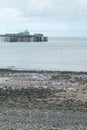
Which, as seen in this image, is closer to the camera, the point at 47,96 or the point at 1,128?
the point at 1,128

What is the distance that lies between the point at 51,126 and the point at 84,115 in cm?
283

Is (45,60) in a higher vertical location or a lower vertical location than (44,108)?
lower

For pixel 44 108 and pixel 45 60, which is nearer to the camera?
pixel 44 108

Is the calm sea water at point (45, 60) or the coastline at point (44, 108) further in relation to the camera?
the calm sea water at point (45, 60)

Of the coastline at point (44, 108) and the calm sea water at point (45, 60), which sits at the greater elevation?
the coastline at point (44, 108)

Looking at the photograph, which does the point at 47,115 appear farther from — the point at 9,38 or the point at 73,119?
the point at 9,38

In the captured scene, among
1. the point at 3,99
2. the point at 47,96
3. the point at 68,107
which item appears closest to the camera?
the point at 68,107

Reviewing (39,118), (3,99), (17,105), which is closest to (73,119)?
(39,118)

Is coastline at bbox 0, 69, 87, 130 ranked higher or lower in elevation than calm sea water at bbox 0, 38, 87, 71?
higher

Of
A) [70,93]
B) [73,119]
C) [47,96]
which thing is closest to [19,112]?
[73,119]

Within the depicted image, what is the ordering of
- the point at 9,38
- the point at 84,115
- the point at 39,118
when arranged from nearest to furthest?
the point at 39,118 → the point at 84,115 → the point at 9,38

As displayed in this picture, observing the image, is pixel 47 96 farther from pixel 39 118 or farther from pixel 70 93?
pixel 39 118

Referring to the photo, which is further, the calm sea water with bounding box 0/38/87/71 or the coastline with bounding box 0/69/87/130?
the calm sea water with bounding box 0/38/87/71

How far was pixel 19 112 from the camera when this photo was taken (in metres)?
16.8
